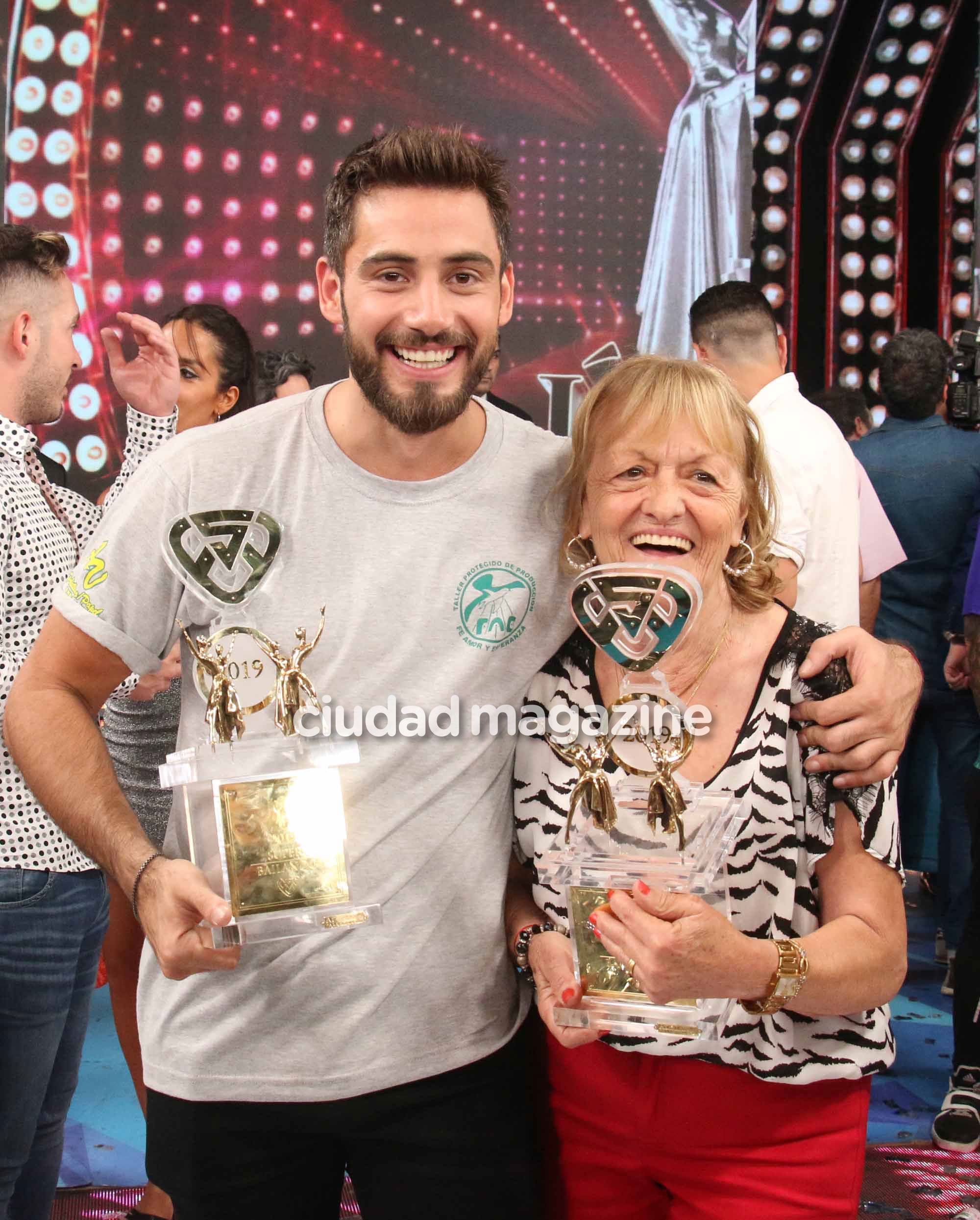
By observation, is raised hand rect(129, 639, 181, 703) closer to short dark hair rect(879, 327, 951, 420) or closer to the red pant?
the red pant

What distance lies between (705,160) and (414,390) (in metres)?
4.08

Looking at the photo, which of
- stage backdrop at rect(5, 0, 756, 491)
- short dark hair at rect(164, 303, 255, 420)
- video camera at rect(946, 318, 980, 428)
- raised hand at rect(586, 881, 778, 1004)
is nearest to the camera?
raised hand at rect(586, 881, 778, 1004)

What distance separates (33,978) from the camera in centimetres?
204

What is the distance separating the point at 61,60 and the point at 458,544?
13.8 feet

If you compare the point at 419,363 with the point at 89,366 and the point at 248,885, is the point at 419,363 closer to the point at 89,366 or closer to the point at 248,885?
the point at 248,885

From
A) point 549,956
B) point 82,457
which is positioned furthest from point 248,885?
point 82,457

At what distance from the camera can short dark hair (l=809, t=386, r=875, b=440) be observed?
5234 millimetres

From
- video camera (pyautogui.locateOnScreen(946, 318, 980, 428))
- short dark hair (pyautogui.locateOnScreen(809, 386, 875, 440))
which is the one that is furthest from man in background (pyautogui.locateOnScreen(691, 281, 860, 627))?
short dark hair (pyautogui.locateOnScreen(809, 386, 875, 440))

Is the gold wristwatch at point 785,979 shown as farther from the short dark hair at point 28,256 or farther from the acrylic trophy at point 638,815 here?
the short dark hair at point 28,256

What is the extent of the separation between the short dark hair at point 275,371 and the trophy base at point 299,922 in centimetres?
322

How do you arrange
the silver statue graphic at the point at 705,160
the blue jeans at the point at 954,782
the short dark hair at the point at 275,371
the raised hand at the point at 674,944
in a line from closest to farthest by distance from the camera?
the raised hand at the point at 674,944 → the blue jeans at the point at 954,782 → the short dark hair at the point at 275,371 → the silver statue graphic at the point at 705,160

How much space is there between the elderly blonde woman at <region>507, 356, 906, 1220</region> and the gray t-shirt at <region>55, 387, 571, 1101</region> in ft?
0.28

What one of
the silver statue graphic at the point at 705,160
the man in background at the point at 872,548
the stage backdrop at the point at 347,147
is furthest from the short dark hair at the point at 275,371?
the man in background at the point at 872,548

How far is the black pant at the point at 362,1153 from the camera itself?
5.12 feet
